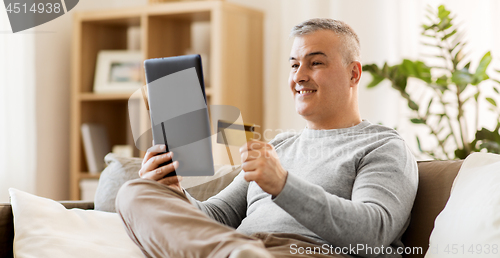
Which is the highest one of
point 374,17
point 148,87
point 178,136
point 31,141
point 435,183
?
point 374,17

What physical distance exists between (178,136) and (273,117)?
1.73 meters

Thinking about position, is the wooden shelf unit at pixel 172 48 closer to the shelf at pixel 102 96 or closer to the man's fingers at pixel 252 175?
the shelf at pixel 102 96

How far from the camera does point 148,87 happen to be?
1164 mm

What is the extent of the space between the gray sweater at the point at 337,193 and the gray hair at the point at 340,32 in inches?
7.8

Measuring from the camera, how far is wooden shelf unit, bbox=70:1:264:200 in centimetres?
266

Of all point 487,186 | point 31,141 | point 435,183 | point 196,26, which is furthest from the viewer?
point 196,26

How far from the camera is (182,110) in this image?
1.15 meters

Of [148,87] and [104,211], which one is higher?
[148,87]

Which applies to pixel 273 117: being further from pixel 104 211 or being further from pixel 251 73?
pixel 104 211

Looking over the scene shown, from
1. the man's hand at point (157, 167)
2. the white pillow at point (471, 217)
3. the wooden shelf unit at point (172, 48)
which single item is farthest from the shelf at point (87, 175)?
the white pillow at point (471, 217)

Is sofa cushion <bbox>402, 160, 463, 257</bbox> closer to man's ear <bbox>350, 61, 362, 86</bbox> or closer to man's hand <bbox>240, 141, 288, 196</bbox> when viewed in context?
man's ear <bbox>350, 61, 362, 86</bbox>

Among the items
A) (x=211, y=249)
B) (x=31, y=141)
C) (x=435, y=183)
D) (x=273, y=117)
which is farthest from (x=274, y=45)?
(x=211, y=249)

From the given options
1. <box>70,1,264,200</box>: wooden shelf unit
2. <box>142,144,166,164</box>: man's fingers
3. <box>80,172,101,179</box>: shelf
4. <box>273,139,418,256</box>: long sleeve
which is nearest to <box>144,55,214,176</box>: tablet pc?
<box>142,144,166,164</box>: man's fingers

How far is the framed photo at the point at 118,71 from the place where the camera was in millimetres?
2910
